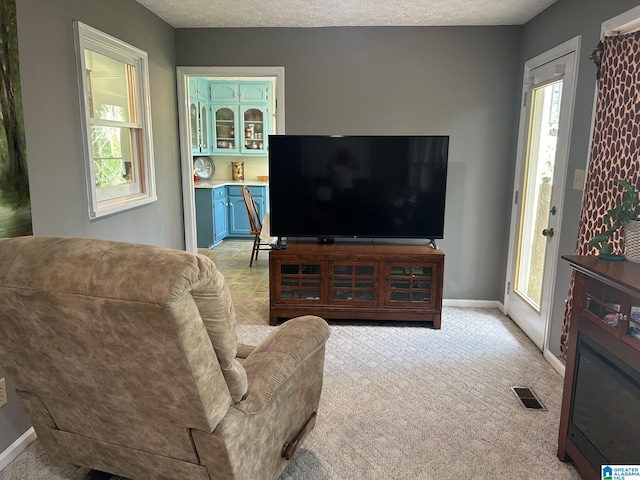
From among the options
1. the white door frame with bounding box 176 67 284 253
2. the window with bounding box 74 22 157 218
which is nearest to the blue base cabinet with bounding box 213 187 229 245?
the white door frame with bounding box 176 67 284 253

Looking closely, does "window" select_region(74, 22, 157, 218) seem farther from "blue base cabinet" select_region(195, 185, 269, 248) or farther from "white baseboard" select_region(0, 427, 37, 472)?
"blue base cabinet" select_region(195, 185, 269, 248)

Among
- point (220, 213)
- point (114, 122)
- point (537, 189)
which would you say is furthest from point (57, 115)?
point (220, 213)

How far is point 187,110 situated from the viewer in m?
4.32

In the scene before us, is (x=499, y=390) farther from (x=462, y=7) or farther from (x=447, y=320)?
(x=462, y=7)

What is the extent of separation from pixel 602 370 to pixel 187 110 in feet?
12.6

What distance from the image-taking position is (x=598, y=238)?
2064mm

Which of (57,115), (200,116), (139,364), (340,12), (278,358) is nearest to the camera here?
(139,364)

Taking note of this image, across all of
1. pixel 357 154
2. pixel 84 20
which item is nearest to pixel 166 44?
pixel 84 20

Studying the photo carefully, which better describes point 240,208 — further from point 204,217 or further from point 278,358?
point 278,358

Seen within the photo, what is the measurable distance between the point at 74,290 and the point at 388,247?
3.00m

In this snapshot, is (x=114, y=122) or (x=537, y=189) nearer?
(x=114, y=122)

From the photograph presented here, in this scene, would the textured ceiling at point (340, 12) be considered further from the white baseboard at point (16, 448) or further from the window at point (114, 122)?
the white baseboard at point (16, 448)

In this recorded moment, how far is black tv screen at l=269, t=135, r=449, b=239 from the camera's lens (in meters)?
3.80

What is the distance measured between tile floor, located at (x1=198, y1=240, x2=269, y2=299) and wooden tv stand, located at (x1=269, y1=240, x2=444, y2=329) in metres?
0.84
